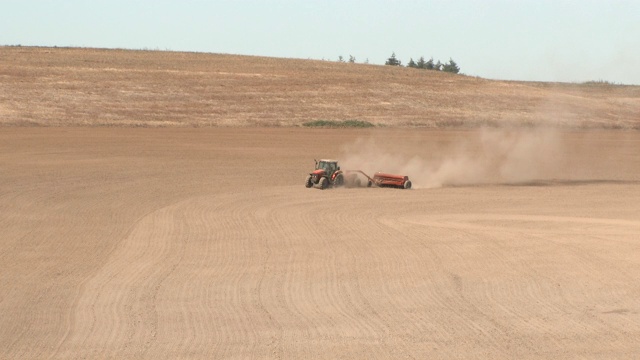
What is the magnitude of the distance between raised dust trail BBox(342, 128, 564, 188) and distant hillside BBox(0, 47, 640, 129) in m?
2.67

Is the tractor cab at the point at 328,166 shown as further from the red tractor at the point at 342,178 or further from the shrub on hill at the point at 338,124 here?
the shrub on hill at the point at 338,124

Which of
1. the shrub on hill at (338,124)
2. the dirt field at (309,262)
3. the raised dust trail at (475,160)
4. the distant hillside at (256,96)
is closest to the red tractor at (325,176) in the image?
the dirt field at (309,262)

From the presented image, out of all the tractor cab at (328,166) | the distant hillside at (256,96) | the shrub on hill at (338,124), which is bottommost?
the shrub on hill at (338,124)

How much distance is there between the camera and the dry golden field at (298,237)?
15016 mm

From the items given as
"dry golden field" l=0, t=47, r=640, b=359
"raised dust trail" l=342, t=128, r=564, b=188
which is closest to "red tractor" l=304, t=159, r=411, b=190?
"dry golden field" l=0, t=47, r=640, b=359

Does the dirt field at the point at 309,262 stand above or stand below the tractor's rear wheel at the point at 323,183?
above

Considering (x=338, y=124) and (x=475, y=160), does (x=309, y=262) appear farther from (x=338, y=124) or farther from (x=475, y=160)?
(x=338, y=124)

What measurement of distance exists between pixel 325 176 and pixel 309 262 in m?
14.5

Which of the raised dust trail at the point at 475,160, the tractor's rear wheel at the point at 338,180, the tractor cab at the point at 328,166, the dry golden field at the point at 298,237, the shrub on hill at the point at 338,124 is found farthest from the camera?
the shrub on hill at the point at 338,124

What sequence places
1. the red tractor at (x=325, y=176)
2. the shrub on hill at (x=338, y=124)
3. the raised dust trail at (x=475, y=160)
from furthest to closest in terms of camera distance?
1. the shrub on hill at (x=338, y=124)
2. the raised dust trail at (x=475, y=160)
3. the red tractor at (x=325, y=176)

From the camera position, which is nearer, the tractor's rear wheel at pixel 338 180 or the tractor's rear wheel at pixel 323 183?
the tractor's rear wheel at pixel 323 183

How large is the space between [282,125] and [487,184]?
79.7 ft

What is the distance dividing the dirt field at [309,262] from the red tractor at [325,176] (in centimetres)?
57

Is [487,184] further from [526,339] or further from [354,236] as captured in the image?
[526,339]
